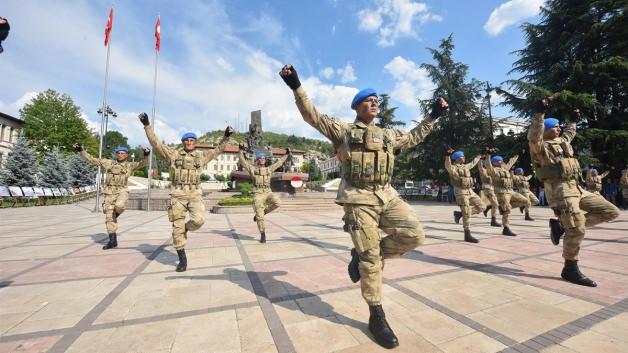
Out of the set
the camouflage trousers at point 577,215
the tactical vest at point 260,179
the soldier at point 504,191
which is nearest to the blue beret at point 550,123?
the camouflage trousers at point 577,215

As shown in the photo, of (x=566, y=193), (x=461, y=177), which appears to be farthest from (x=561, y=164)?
(x=461, y=177)

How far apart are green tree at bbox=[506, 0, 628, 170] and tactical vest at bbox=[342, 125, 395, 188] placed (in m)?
21.9

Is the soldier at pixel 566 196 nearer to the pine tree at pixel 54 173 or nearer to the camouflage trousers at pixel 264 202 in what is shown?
the camouflage trousers at pixel 264 202

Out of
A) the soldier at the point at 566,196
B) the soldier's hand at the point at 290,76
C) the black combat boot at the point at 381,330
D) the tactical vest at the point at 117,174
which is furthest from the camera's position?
the tactical vest at the point at 117,174

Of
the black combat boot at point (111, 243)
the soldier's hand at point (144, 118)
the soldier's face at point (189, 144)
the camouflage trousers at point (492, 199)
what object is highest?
the soldier's hand at point (144, 118)

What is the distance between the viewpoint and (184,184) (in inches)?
214

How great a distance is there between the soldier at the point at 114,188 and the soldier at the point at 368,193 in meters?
5.71

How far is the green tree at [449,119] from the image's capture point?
28.0 meters

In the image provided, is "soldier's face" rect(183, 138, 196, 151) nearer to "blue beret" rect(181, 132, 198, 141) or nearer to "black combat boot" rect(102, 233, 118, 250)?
"blue beret" rect(181, 132, 198, 141)

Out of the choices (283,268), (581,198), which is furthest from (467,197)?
(283,268)

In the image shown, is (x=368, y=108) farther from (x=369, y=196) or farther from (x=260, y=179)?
(x=260, y=179)

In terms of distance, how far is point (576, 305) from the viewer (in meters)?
3.26

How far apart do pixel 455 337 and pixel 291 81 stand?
2.72 m

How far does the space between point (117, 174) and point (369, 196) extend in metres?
7.29
